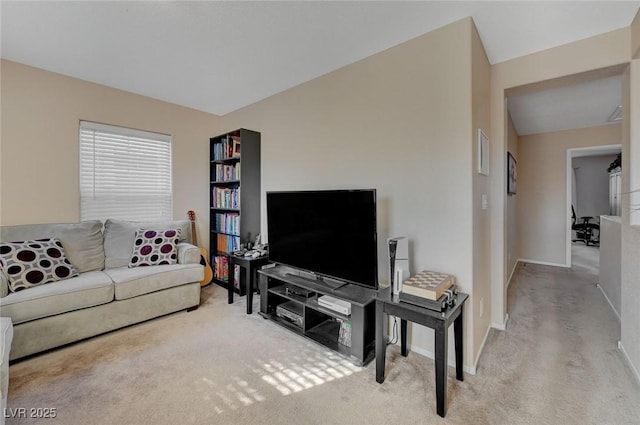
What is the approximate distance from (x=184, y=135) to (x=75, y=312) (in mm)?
2409

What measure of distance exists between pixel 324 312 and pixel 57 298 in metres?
2.09

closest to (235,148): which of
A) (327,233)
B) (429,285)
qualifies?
(327,233)

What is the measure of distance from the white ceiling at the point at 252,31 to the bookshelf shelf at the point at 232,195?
86 centimetres

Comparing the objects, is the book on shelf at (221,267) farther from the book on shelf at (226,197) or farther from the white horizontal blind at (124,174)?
the white horizontal blind at (124,174)

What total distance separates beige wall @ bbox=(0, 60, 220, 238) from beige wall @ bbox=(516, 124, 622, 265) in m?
6.25

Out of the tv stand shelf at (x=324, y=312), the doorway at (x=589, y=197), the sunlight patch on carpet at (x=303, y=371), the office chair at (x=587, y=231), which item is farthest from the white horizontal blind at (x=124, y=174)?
the office chair at (x=587, y=231)

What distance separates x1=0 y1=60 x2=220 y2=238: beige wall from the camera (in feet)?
8.13

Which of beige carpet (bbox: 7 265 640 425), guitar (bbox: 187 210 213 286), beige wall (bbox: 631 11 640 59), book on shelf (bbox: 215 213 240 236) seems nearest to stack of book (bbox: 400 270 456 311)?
beige carpet (bbox: 7 265 640 425)

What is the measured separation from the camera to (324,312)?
6.91ft

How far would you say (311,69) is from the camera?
255cm

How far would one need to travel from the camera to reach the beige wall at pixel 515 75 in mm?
1915

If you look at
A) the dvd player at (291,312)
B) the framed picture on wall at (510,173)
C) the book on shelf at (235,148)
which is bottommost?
the dvd player at (291,312)

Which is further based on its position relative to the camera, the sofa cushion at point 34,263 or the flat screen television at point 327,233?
the sofa cushion at point 34,263

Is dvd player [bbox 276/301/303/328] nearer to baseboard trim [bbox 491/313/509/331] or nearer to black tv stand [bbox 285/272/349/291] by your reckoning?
black tv stand [bbox 285/272/349/291]
